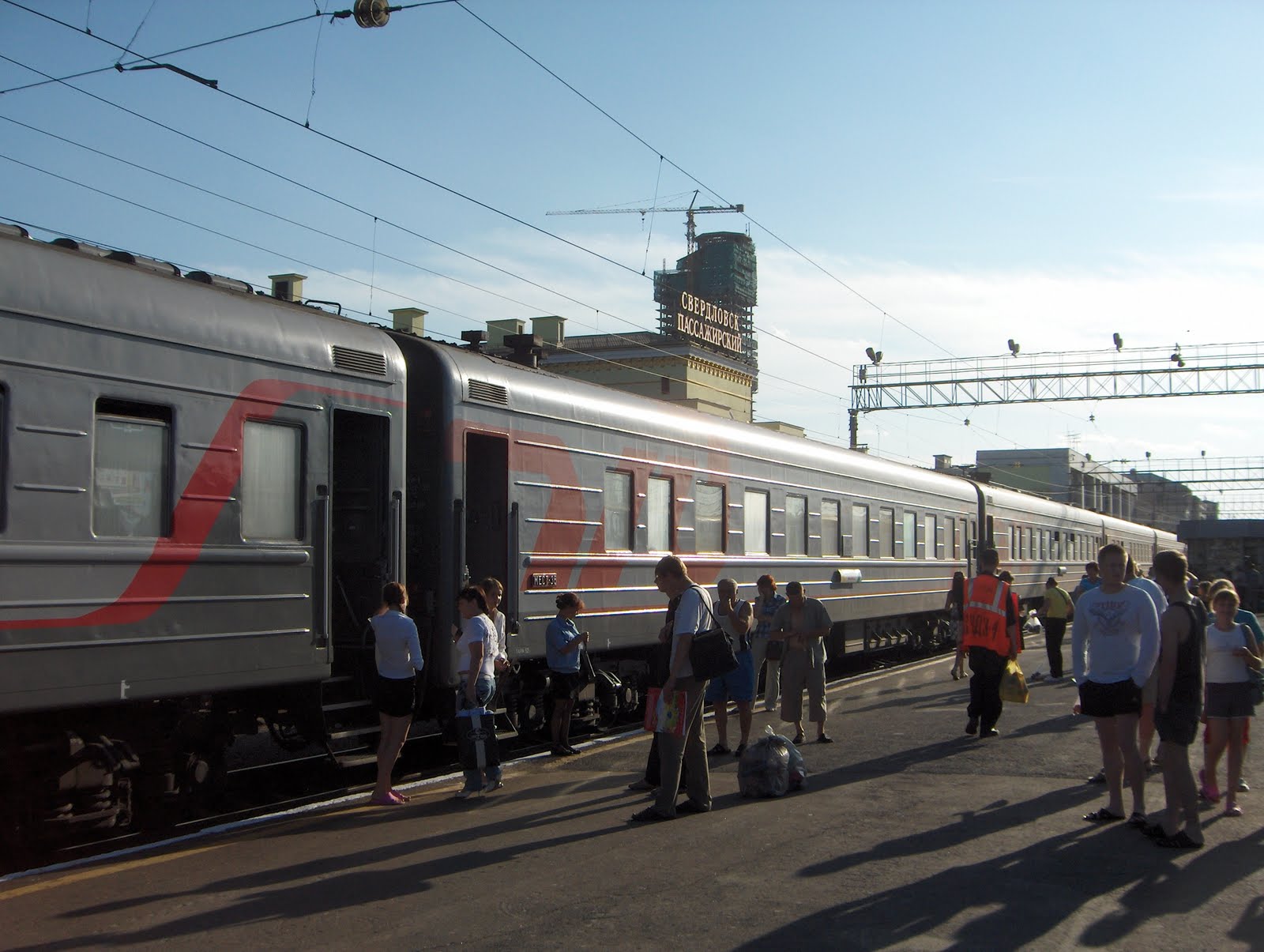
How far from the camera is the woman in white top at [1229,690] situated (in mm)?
8414

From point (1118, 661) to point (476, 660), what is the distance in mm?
4459

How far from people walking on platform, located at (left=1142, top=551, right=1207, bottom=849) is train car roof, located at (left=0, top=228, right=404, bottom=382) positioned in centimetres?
601

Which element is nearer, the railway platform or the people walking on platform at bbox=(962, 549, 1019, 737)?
the railway platform

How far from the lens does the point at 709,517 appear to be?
1512cm

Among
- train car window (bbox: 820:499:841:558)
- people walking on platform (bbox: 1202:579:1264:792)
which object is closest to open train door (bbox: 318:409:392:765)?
people walking on platform (bbox: 1202:579:1264:792)

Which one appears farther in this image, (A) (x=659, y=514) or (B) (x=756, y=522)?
(B) (x=756, y=522)

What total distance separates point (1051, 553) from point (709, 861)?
28.8 meters

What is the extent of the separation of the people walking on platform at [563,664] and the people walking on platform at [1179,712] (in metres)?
5.06

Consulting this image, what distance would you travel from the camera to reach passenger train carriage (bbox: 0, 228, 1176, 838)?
23.6 feet

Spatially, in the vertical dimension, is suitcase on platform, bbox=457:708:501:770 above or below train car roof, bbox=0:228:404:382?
below

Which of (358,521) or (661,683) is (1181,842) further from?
(358,521)

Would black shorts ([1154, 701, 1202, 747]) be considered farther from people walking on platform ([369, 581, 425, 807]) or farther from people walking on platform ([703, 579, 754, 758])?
people walking on platform ([369, 581, 425, 807])

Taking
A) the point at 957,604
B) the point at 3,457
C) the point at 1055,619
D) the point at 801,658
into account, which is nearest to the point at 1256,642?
the point at 801,658

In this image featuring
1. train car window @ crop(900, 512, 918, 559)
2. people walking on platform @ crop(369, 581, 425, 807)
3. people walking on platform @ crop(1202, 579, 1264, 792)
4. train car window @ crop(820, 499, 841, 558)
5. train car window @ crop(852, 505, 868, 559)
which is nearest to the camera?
people walking on platform @ crop(1202, 579, 1264, 792)
